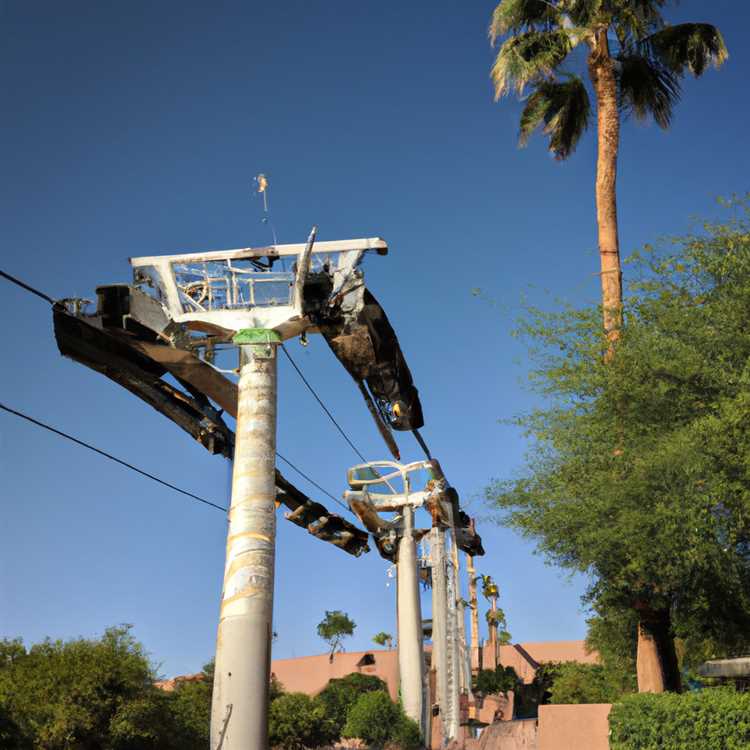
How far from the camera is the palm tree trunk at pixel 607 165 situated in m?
21.8

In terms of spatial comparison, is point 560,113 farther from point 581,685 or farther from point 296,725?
point 581,685

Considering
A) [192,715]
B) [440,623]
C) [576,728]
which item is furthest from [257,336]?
[440,623]

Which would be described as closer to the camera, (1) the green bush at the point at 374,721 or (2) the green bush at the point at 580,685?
(1) the green bush at the point at 374,721

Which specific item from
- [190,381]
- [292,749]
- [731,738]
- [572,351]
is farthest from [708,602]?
[292,749]

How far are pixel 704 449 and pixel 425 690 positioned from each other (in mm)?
16370

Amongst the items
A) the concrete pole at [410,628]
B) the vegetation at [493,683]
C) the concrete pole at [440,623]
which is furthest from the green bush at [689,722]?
the vegetation at [493,683]

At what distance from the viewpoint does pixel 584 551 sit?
56.7ft

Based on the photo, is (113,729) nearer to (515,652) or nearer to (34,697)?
(34,697)

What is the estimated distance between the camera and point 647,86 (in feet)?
81.1

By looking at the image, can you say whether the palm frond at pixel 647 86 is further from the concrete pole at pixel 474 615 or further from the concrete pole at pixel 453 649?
the concrete pole at pixel 474 615

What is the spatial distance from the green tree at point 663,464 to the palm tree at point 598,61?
5955mm

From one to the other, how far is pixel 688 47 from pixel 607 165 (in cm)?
444

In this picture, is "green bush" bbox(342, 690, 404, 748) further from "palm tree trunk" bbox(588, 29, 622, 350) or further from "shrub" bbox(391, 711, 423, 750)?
"palm tree trunk" bbox(588, 29, 622, 350)

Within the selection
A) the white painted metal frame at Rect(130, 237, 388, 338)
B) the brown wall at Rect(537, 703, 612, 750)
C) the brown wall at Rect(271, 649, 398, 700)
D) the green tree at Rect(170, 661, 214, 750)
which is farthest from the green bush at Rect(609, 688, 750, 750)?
the brown wall at Rect(271, 649, 398, 700)
